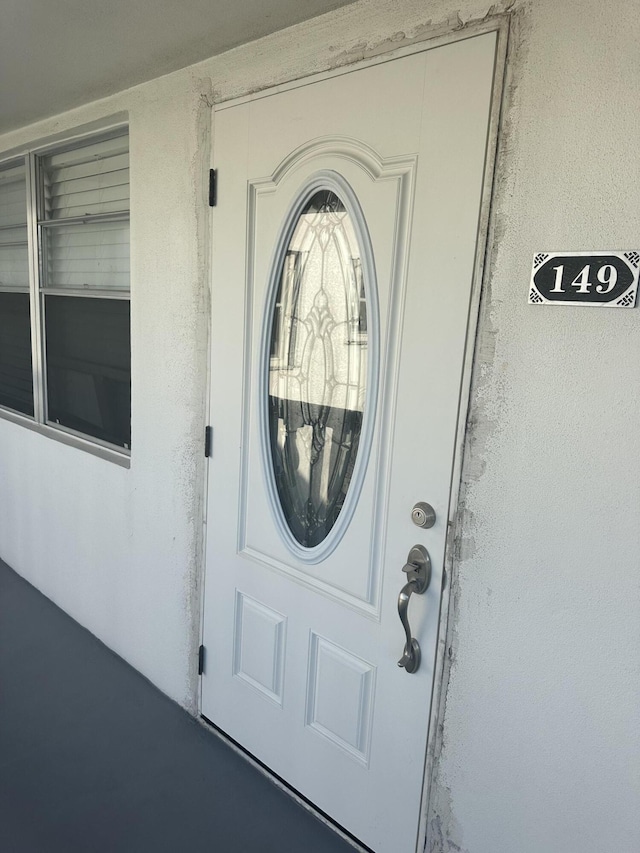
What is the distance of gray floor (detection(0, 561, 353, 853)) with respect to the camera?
1865mm

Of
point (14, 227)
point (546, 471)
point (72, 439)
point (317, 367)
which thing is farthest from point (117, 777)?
point (14, 227)

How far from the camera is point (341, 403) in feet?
5.75

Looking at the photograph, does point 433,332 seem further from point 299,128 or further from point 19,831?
point 19,831

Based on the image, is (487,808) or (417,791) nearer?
(487,808)

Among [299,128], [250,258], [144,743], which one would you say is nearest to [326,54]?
[299,128]

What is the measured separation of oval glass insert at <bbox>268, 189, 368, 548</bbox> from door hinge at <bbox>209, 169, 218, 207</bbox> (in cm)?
39

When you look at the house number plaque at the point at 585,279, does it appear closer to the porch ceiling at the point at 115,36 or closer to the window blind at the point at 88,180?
the porch ceiling at the point at 115,36

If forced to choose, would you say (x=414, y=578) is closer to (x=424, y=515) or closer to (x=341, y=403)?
(x=424, y=515)

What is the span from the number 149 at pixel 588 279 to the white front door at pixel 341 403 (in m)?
0.21

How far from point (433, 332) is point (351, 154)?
0.56 metres

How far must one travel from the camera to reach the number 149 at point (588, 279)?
121cm

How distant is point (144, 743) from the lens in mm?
2246

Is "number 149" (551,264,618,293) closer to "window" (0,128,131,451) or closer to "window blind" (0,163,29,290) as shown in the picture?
"window" (0,128,131,451)

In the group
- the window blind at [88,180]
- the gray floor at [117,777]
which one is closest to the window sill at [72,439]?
the gray floor at [117,777]
